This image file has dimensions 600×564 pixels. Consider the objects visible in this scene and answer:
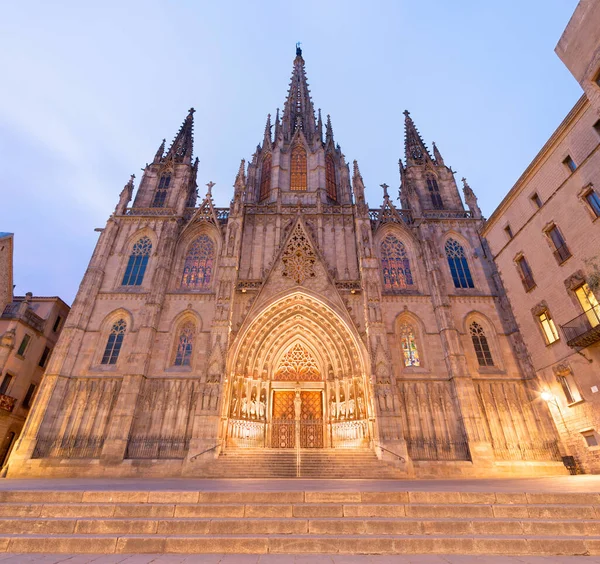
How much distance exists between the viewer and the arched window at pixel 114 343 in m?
17.6

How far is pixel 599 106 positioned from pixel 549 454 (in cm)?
1469

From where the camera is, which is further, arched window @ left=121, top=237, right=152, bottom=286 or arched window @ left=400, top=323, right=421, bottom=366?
arched window @ left=121, top=237, right=152, bottom=286

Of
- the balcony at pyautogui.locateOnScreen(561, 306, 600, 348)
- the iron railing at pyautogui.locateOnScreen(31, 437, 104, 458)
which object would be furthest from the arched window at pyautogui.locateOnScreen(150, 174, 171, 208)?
the balcony at pyautogui.locateOnScreen(561, 306, 600, 348)

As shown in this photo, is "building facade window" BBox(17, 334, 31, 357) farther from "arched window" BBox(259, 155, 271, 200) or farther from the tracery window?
"arched window" BBox(259, 155, 271, 200)

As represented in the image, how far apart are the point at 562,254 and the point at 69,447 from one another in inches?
946

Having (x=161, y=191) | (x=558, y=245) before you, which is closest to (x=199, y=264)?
(x=161, y=191)

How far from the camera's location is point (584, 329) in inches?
509

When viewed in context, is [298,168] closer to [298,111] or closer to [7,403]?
[298,111]

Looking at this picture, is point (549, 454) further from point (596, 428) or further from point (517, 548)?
point (517, 548)

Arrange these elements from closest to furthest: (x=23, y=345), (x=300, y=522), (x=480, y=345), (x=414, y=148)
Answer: (x=300, y=522), (x=480, y=345), (x=23, y=345), (x=414, y=148)

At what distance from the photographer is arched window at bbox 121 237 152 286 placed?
20.2 metres

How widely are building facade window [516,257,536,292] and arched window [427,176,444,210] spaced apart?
8.75 meters

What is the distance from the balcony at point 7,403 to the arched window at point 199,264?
1117cm

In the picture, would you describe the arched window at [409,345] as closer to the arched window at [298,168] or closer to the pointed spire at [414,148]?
the arched window at [298,168]
